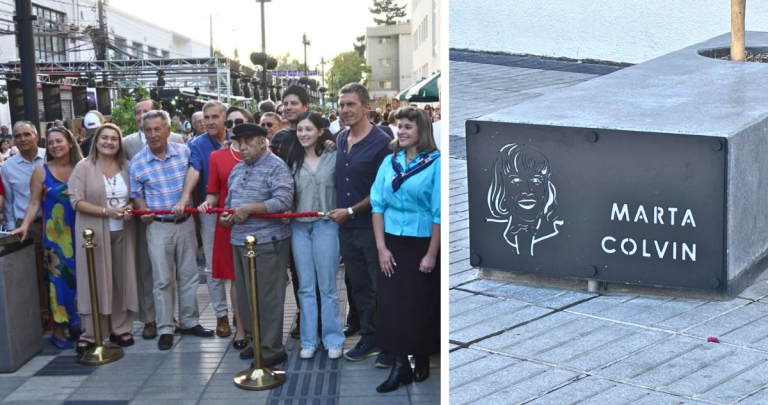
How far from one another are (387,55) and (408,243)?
78699 mm

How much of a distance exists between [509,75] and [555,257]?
586 centimetres

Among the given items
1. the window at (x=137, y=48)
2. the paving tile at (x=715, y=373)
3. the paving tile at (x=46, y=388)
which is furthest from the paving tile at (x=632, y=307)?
the window at (x=137, y=48)

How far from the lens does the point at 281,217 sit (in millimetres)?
5887

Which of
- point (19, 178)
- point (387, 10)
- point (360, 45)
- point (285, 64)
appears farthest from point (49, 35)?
point (285, 64)

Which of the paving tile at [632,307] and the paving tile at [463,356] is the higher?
the paving tile at [632,307]

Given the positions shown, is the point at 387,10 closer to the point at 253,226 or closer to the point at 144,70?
the point at 144,70

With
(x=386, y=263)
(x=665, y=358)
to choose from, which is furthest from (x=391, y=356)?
(x=665, y=358)

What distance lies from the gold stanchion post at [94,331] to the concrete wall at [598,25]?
23.4 feet

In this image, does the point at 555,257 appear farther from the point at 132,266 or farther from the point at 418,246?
the point at 132,266

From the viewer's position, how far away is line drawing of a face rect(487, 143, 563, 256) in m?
5.64

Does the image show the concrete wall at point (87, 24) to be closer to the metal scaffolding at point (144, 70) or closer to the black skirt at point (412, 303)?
the metal scaffolding at point (144, 70)

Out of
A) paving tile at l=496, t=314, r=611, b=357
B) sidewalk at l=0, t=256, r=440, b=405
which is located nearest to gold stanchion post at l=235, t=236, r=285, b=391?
sidewalk at l=0, t=256, r=440, b=405

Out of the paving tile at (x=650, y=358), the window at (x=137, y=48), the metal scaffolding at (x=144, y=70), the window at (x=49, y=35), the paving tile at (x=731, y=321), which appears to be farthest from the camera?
the window at (x=137, y=48)

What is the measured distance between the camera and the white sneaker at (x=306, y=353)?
607 centimetres
